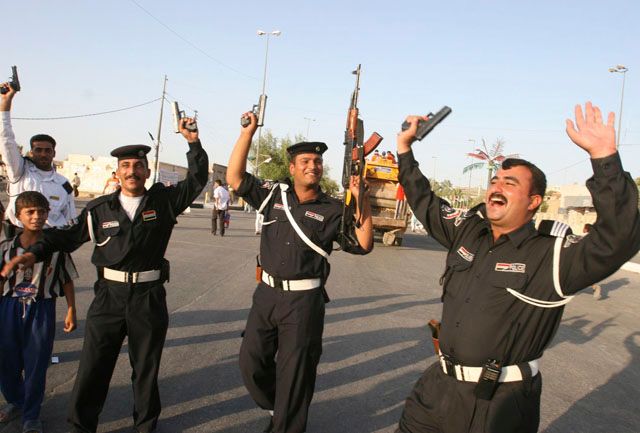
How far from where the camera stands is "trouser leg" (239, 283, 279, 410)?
3652 mm

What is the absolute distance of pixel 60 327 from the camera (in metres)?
5.76

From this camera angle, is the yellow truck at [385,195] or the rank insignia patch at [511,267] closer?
the rank insignia patch at [511,267]

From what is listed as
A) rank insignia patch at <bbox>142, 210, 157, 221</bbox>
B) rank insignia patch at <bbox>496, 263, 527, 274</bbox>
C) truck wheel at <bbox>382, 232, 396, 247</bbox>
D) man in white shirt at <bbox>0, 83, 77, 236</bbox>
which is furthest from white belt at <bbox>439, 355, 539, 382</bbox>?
truck wheel at <bbox>382, 232, 396, 247</bbox>

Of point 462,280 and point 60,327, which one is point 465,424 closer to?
point 462,280

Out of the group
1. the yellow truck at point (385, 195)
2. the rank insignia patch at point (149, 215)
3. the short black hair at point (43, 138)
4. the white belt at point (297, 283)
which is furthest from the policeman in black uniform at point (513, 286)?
the yellow truck at point (385, 195)

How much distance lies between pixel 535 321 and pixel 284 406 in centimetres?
177

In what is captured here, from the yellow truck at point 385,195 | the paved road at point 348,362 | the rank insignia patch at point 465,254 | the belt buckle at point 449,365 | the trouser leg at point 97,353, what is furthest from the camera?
the yellow truck at point 385,195

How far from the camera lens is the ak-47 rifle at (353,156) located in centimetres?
361

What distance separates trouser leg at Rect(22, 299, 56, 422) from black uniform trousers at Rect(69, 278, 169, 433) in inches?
10.2

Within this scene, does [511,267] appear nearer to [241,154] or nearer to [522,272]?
[522,272]

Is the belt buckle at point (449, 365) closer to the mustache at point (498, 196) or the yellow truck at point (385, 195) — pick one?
the mustache at point (498, 196)

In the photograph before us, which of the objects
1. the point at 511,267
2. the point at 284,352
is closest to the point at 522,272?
the point at 511,267

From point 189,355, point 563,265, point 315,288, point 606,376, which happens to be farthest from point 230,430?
point 606,376

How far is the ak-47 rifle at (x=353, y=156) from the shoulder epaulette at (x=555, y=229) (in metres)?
1.26
